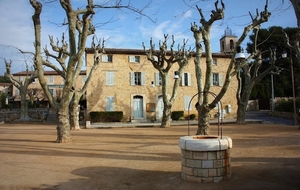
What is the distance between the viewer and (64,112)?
10594 mm

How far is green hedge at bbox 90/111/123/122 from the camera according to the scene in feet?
→ 76.6

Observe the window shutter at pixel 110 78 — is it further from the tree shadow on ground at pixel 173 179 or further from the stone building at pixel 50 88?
the stone building at pixel 50 88

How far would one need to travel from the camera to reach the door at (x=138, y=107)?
2480 cm

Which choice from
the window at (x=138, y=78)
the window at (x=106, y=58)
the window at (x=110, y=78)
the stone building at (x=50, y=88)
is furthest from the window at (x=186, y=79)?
the stone building at (x=50, y=88)

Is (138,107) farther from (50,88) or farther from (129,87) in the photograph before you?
(50,88)

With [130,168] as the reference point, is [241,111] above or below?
above

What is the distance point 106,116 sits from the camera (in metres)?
23.6

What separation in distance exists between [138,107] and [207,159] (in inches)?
796

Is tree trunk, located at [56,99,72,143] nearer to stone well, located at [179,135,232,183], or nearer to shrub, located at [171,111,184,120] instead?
stone well, located at [179,135,232,183]

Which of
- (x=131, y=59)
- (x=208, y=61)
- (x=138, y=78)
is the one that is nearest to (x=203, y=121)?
(x=208, y=61)

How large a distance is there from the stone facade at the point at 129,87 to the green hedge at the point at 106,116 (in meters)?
0.54

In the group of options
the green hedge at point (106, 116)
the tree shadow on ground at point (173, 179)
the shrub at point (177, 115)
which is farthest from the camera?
the shrub at point (177, 115)

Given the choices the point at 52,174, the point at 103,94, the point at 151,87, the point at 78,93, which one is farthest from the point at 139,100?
the point at 52,174

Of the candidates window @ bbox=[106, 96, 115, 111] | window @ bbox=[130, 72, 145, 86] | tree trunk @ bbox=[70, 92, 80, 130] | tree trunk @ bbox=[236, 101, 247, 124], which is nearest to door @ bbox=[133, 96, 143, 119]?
window @ bbox=[130, 72, 145, 86]
